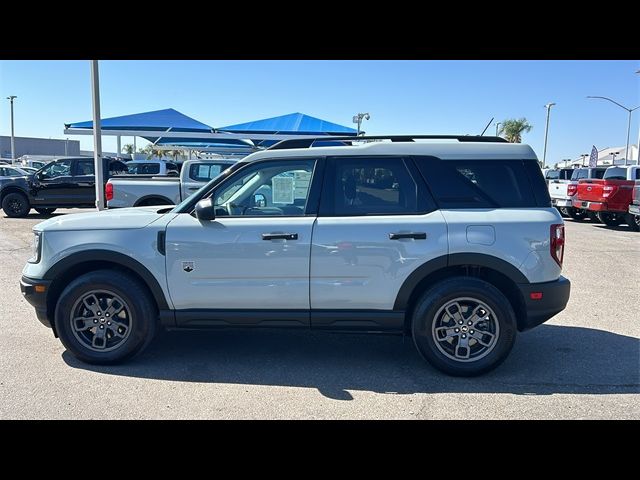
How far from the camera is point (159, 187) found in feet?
34.2

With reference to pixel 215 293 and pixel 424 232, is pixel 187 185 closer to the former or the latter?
pixel 215 293

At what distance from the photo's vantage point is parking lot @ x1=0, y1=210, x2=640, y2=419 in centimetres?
359

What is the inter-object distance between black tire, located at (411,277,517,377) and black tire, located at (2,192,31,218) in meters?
15.4

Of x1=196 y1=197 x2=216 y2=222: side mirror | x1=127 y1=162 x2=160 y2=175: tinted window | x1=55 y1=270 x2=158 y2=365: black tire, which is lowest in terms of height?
x1=55 y1=270 x2=158 y2=365: black tire

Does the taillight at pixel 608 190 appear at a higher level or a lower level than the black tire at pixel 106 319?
higher

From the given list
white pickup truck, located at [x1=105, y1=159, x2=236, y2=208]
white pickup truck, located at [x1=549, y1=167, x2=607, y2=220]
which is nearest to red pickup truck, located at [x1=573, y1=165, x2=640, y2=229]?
white pickup truck, located at [x1=549, y1=167, x2=607, y2=220]

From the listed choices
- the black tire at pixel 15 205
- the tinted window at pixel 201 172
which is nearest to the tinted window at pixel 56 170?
the black tire at pixel 15 205

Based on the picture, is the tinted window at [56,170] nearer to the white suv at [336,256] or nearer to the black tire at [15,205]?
the black tire at [15,205]

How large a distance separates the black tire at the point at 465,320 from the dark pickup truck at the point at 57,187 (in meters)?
13.5

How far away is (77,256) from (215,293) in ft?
4.08

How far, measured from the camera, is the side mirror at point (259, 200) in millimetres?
4348

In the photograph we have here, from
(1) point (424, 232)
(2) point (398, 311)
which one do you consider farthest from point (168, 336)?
(1) point (424, 232)

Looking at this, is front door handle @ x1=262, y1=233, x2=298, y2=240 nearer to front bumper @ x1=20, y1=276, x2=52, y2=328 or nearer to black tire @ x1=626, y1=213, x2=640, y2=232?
front bumper @ x1=20, y1=276, x2=52, y2=328
